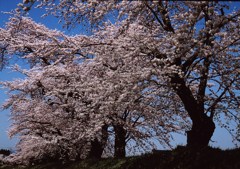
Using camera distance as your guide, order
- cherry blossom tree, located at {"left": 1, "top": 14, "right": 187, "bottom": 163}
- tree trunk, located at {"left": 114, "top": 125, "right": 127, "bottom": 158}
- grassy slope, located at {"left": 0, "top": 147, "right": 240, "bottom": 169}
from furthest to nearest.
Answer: tree trunk, located at {"left": 114, "top": 125, "right": 127, "bottom": 158} < cherry blossom tree, located at {"left": 1, "top": 14, "right": 187, "bottom": 163} < grassy slope, located at {"left": 0, "top": 147, "right": 240, "bottom": 169}

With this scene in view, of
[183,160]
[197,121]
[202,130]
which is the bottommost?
[183,160]

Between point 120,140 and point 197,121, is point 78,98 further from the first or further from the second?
point 197,121

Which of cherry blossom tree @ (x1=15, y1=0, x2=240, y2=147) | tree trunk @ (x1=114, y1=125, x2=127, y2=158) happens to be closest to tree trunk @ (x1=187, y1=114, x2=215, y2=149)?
cherry blossom tree @ (x1=15, y1=0, x2=240, y2=147)

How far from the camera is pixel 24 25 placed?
735 inches

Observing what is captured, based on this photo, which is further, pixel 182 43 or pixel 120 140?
pixel 120 140

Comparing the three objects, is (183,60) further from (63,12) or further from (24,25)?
(24,25)

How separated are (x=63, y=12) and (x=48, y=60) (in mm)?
7873

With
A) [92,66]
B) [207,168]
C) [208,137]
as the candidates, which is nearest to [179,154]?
[207,168]

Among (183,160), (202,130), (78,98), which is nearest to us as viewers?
(183,160)

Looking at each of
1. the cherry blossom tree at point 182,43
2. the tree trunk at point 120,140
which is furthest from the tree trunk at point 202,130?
the tree trunk at point 120,140

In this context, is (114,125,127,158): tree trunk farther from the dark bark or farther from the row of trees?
the dark bark

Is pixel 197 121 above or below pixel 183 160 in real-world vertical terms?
above

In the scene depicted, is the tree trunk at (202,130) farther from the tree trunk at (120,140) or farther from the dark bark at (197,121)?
the tree trunk at (120,140)

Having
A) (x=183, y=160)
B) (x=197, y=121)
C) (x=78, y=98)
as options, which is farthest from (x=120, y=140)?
(x=183, y=160)
